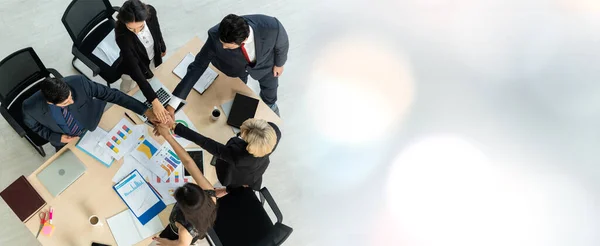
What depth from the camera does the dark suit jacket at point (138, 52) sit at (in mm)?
3112

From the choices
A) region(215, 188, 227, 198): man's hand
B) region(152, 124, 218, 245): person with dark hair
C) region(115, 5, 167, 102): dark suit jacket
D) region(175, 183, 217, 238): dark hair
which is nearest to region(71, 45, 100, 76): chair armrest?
region(115, 5, 167, 102): dark suit jacket

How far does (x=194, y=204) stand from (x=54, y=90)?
107 cm

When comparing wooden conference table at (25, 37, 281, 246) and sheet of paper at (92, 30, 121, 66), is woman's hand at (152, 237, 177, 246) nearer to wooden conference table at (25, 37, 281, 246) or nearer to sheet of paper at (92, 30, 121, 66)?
wooden conference table at (25, 37, 281, 246)

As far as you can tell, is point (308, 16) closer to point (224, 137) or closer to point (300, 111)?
point (300, 111)

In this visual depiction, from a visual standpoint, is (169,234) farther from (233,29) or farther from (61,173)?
(233,29)

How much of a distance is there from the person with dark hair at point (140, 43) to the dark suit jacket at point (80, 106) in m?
0.12

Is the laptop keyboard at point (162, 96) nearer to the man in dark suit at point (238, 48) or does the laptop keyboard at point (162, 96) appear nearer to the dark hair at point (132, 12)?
the man in dark suit at point (238, 48)

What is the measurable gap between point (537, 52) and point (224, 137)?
149 inches

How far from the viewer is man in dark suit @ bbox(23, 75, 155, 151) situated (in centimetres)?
287

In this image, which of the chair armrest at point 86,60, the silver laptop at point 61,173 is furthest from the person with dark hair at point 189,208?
the chair armrest at point 86,60

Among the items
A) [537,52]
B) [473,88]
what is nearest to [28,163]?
[473,88]

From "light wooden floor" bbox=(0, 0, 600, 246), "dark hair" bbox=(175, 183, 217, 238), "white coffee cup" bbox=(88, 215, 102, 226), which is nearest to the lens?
"dark hair" bbox=(175, 183, 217, 238)

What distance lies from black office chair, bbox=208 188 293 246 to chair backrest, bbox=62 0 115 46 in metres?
1.67

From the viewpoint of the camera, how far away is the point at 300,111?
14.6 ft
